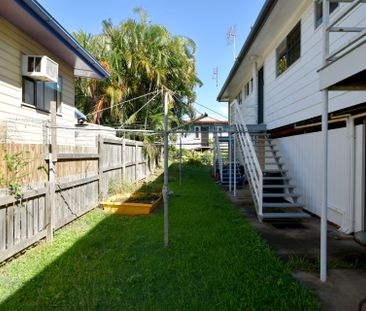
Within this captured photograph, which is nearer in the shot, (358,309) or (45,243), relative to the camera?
(358,309)

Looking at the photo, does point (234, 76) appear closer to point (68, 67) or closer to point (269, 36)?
point (269, 36)

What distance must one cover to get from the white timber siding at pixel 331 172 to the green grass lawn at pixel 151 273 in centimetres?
165

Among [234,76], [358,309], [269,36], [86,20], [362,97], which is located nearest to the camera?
[358,309]


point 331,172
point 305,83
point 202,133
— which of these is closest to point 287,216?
point 331,172

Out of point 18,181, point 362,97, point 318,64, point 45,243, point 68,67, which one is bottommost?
point 45,243

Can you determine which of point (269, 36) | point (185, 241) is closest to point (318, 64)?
point (269, 36)

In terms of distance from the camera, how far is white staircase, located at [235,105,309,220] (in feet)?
22.7

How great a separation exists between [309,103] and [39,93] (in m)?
5.84

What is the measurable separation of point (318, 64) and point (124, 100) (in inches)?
529

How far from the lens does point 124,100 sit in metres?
18.7

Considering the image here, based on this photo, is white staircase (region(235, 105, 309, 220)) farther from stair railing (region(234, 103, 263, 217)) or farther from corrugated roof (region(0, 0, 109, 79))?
corrugated roof (region(0, 0, 109, 79))

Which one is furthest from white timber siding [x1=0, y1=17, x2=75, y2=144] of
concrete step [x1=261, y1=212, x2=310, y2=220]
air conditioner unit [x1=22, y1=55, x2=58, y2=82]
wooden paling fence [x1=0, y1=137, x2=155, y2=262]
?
concrete step [x1=261, y1=212, x2=310, y2=220]

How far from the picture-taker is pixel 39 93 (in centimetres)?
760

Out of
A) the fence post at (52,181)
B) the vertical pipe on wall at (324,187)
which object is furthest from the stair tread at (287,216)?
the fence post at (52,181)
